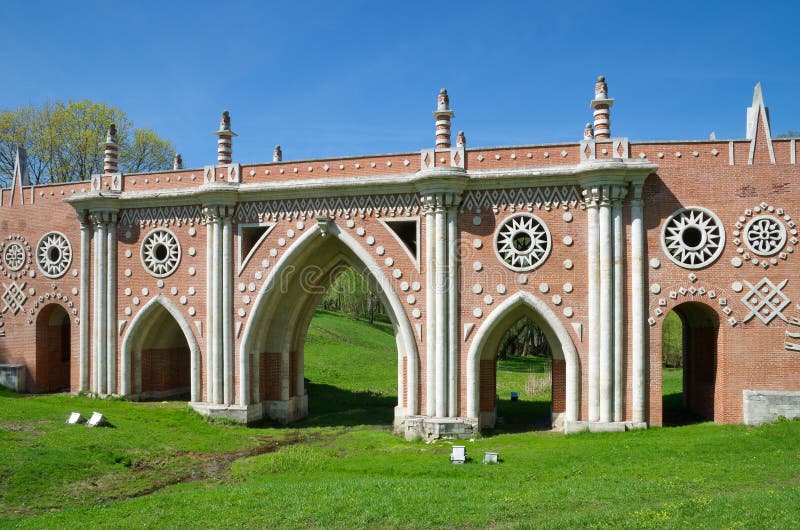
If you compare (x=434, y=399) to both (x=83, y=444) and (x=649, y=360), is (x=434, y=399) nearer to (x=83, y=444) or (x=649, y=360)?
(x=649, y=360)

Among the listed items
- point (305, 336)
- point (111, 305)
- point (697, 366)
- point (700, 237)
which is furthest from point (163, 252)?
point (697, 366)

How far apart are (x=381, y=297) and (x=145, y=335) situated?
26.2ft

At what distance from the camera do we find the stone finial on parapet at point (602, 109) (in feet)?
54.3

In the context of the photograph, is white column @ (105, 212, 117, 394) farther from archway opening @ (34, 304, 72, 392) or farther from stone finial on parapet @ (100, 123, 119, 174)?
archway opening @ (34, 304, 72, 392)

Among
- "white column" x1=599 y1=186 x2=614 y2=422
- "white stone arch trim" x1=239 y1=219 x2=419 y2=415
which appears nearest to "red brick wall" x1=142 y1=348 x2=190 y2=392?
"white stone arch trim" x1=239 y1=219 x2=419 y2=415

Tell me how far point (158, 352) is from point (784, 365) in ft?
59.1

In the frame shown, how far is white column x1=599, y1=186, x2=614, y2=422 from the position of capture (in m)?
15.9

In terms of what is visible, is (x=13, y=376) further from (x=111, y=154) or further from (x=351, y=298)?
(x=351, y=298)

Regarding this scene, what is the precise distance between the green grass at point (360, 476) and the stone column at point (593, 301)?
1054 millimetres

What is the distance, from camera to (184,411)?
19.5 metres

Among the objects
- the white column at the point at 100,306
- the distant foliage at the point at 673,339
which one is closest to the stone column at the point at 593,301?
the white column at the point at 100,306

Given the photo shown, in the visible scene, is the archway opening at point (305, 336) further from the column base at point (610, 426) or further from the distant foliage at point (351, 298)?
the distant foliage at point (351, 298)

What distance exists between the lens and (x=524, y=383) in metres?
29.4

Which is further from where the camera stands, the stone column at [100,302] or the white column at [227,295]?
the stone column at [100,302]
